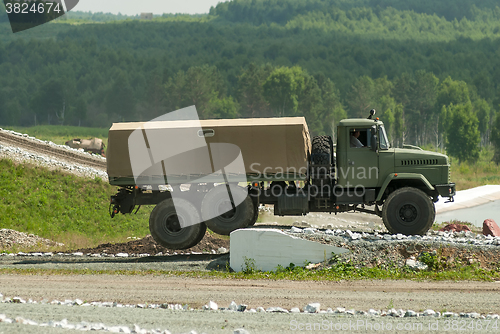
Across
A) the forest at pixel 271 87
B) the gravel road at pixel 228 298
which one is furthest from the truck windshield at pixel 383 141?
the forest at pixel 271 87

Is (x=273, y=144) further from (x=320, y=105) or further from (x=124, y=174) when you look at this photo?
(x=320, y=105)

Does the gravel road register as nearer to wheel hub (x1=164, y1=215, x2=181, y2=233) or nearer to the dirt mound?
wheel hub (x1=164, y1=215, x2=181, y2=233)

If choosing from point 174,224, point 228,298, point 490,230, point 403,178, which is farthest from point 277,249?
point 490,230

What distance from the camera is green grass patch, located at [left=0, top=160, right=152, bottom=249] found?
831 inches

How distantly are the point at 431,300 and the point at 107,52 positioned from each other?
152 metres

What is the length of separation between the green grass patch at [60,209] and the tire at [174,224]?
5.82 m

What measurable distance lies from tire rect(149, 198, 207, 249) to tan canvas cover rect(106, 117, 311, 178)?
1152 millimetres

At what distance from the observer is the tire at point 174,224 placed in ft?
50.6

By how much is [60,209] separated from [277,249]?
1396cm

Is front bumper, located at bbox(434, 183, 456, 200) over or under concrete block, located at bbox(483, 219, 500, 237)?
over

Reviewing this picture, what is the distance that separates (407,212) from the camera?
14836 millimetres

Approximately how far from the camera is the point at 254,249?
525 inches

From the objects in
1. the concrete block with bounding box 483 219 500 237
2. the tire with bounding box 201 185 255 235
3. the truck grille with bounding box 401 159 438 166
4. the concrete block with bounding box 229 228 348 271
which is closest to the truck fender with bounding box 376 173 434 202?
the truck grille with bounding box 401 159 438 166

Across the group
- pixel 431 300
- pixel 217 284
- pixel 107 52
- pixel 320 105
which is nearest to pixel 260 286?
pixel 217 284
